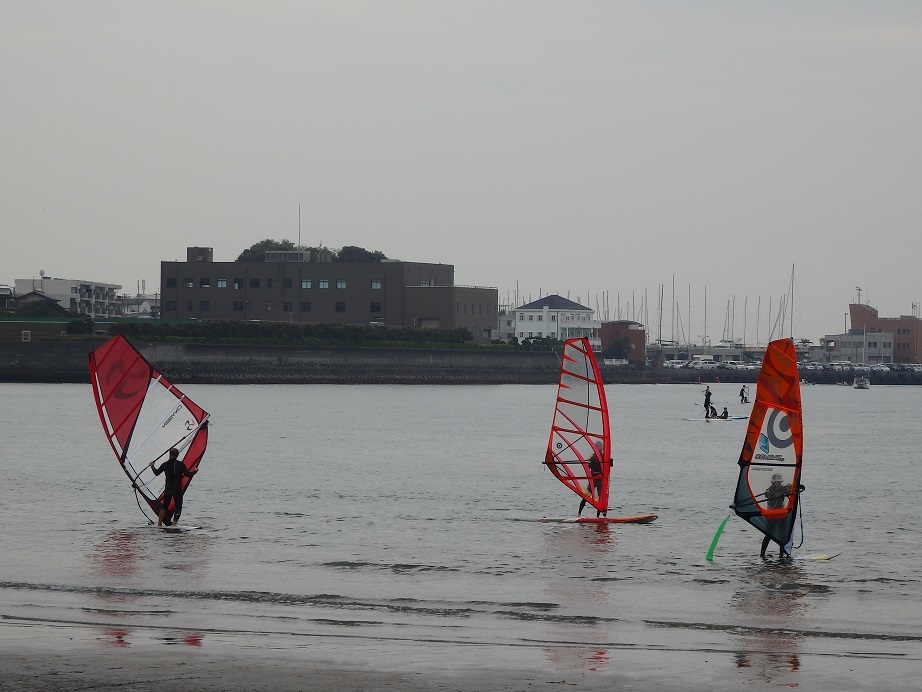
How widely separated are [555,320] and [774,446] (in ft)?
558

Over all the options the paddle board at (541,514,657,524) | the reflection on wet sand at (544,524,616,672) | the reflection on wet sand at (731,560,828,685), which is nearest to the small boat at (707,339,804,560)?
the reflection on wet sand at (731,560,828,685)

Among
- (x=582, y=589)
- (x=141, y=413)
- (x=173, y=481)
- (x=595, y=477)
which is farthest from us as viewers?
(x=595, y=477)

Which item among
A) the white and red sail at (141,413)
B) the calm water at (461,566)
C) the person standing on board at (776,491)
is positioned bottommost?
the calm water at (461,566)

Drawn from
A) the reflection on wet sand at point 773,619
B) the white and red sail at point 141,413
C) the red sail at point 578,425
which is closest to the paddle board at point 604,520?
the red sail at point 578,425

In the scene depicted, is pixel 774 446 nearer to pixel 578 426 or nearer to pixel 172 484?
pixel 578 426

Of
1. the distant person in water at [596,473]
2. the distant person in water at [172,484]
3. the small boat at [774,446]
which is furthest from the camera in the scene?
the distant person in water at [596,473]

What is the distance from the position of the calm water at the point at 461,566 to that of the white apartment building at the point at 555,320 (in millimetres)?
139899

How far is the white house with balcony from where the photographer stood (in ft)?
620

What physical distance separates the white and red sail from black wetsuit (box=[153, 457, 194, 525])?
22 centimetres

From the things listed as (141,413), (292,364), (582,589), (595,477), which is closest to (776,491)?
(582,589)

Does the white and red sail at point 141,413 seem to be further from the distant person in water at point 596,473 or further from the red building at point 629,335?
the red building at point 629,335

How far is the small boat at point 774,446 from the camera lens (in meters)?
19.0

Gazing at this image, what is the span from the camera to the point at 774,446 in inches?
776

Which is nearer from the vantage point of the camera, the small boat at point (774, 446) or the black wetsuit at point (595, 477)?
the small boat at point (774, 446)
